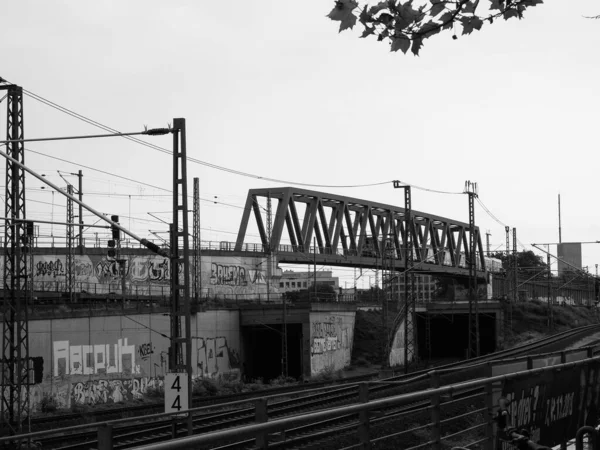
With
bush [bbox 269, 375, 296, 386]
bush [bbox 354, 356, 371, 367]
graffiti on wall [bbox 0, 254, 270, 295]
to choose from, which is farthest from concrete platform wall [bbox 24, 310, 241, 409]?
bush [bbox 354, 356, 371, 367]

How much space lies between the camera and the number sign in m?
21.6

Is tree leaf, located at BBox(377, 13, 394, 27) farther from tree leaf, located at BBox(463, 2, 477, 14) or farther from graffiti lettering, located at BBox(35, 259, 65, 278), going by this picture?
graffiti lettering, located at BBox(35, 259, 65, 278)

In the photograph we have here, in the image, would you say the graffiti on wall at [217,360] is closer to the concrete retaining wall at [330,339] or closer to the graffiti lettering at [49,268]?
the concrete retaining wall at [330,339]

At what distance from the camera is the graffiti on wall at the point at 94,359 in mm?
38969

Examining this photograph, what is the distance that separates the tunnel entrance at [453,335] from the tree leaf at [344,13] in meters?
68.7

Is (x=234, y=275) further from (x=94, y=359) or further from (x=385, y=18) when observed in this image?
(x=385, y=18)

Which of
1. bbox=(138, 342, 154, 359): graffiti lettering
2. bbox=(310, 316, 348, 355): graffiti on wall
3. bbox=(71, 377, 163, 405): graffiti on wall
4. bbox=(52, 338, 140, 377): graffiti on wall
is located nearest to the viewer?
bbox=(52, 338, 140, 377): graffiti on wall

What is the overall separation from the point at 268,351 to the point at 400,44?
5250 centimetres

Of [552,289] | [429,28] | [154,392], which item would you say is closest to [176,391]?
[429,28]

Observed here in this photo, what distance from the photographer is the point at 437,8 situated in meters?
7.12

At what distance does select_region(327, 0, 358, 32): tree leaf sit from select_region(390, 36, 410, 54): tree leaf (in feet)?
1.92

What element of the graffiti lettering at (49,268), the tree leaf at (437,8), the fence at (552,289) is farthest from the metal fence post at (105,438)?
the fence at (552,289)

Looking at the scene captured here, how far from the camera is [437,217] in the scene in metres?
95.2

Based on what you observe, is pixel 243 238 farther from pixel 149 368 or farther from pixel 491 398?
pixel 491 398
